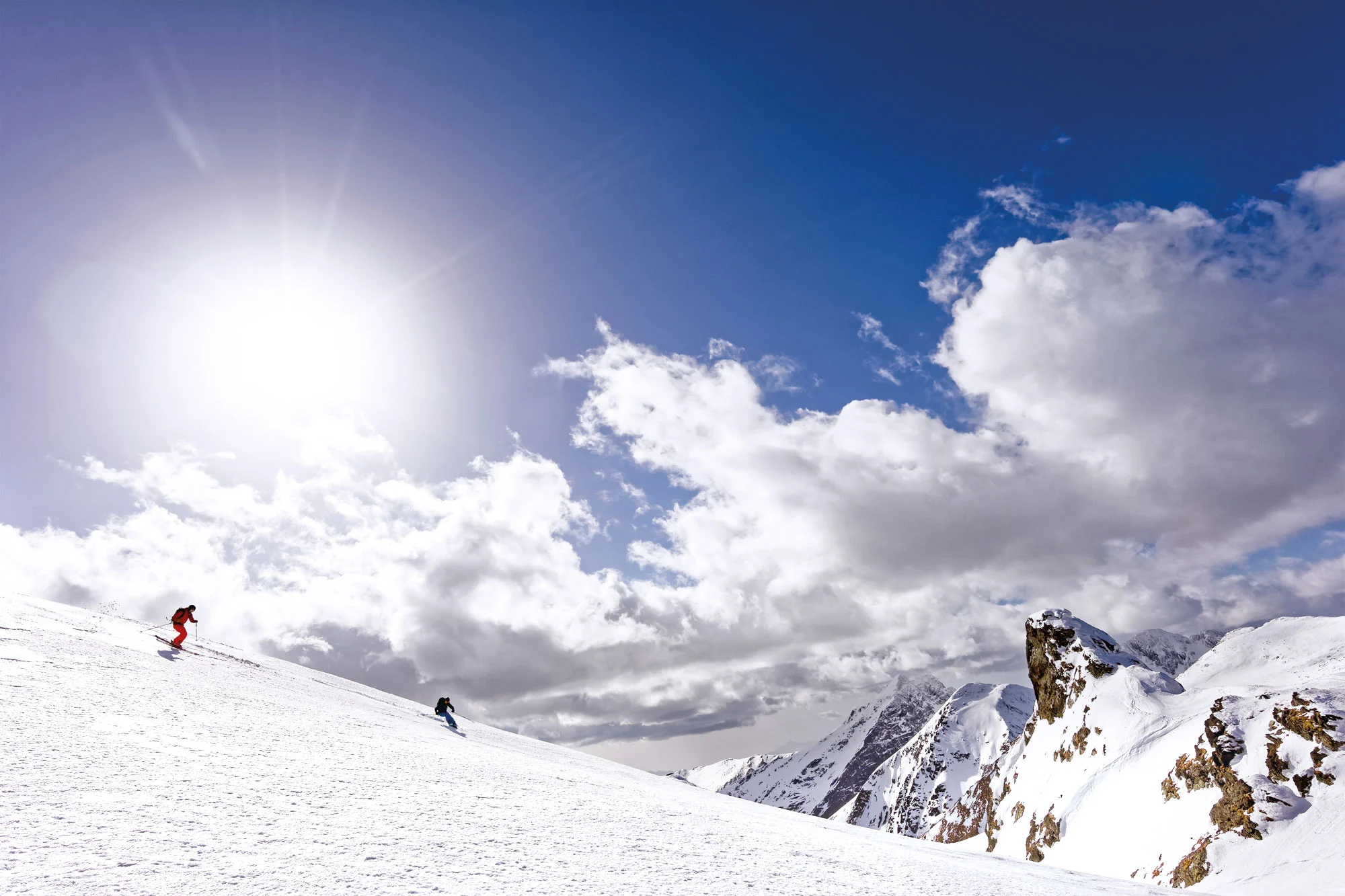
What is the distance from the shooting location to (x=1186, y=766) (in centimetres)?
3888

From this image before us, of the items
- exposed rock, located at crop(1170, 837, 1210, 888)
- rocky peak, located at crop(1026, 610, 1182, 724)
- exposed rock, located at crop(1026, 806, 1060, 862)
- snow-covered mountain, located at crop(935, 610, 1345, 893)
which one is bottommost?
exposed rock, located at crop(1026, 806, 1060, 862)

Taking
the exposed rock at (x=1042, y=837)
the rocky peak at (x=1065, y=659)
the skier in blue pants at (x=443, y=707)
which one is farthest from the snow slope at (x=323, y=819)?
the rocky peak at (x=1065, y=659)

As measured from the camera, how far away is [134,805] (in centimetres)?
635

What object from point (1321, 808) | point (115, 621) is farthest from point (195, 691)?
point (1321, 808)

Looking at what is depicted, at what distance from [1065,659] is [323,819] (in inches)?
3093

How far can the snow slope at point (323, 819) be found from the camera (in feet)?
17.8

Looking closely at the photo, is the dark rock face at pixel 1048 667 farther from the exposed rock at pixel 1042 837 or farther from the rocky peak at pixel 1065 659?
the exposed rock at pixel 1042 837

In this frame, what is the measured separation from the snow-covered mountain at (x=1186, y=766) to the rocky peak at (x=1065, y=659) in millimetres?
177

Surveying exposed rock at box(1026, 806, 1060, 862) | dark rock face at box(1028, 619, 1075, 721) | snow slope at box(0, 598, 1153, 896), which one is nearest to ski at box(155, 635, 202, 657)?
snow slope at box(0, 598, 1153, 896)

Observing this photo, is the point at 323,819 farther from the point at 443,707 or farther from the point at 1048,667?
the point at 1048,667

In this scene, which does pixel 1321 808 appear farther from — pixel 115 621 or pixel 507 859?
pixel 115 621

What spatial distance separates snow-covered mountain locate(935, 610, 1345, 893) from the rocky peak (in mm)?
177

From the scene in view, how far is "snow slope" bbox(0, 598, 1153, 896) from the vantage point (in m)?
5.42

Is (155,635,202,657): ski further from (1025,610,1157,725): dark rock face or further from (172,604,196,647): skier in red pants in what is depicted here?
(1025,610,1157,725): dark rock face
